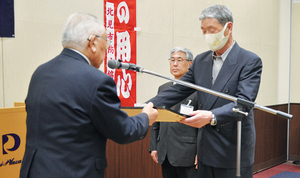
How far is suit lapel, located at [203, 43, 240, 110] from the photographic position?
1978 millimetres

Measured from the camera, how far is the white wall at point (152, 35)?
112 inches

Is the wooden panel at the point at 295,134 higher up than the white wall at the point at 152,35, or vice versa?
the white wall at the point at 152,35

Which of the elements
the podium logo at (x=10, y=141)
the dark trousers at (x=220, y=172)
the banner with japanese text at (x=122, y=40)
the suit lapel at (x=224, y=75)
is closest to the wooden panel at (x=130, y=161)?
the banner with japanese text at (x=122, y=40)

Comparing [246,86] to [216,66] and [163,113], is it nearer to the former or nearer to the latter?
[216,66]

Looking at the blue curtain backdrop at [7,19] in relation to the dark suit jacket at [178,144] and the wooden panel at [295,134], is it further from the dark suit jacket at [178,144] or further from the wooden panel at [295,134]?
the wooden panel at [295,134]

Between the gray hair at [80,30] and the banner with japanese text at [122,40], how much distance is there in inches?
78.3

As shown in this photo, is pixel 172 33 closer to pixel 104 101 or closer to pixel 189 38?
pixel 189 38

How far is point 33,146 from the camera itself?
1423mm

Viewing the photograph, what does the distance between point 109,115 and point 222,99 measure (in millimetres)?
866

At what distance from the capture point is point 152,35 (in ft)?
13.1

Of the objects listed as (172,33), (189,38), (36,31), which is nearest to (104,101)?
(36,31)

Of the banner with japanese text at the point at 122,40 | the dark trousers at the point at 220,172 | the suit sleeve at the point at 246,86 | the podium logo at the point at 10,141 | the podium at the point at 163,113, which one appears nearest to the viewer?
the podium at the point at 163,113

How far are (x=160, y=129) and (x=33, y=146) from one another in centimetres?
172

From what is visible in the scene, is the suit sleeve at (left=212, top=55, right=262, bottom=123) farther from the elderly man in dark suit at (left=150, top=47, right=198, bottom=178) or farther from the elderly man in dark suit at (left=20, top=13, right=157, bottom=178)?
the elderly man in dark suit at (left=150, top=47, right=198, bottom=178)
